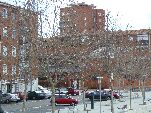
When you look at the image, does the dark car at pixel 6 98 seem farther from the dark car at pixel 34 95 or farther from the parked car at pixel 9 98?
the dark car at pixel 34 95

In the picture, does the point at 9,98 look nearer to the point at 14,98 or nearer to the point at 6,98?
the point at 6,98

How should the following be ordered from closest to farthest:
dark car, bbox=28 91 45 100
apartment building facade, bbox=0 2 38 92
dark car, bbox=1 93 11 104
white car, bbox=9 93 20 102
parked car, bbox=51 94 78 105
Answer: apartment building facade, bbox=0 2 38 92 < parked car, bbox=51 94 78 105 < dark car, bbox=1 93 11 104 < white car, bbox=9 93 20 102 < dark car, bbox=28 91 45 100

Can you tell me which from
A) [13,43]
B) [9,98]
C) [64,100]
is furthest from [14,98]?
[13,43]

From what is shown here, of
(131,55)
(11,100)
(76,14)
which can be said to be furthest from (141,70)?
(76,14)

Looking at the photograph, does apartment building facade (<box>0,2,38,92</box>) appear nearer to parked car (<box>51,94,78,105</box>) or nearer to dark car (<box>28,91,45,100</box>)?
parked car (<box>51,94,78,105</box>)

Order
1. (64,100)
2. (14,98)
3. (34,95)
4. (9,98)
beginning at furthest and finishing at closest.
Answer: (34,95)
(14,98)
(9,98)
(64,100)

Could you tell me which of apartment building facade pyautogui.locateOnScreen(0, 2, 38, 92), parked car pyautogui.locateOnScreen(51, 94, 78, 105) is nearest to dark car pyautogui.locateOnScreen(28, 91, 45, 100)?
parked car pyautogui.locateOnScreen(51, 94, 78, 105)

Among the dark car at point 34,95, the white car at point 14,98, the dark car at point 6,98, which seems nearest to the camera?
the dark car at point 6,98

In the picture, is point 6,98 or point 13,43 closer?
point 13,43

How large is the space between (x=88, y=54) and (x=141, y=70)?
12.6 meters

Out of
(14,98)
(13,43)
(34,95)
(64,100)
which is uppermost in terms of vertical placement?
(13,43)

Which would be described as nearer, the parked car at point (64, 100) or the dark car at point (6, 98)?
the parked car at point (64, 100)

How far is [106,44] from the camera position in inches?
1293

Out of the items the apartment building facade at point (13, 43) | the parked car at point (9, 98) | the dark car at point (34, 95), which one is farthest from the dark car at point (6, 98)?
the apartment building facade at point (13, 43)
